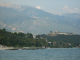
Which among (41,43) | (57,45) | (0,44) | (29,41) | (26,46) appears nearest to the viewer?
(0,44)

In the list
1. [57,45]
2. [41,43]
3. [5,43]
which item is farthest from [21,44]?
[57,45]

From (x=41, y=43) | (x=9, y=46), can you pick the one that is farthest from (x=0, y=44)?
(x=41, y=43)

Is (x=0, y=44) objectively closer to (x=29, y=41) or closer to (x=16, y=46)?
(x=16, y=46)

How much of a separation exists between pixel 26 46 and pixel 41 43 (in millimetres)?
26883

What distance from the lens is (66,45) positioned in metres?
198

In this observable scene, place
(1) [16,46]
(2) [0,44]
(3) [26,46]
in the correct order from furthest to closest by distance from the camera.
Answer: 1. (3) [26,46]
2. (1) [16,46]
3. (2) [0,44]

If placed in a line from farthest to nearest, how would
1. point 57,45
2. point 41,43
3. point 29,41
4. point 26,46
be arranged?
point 57,45
point 41,43
point 29,41
point 26,46

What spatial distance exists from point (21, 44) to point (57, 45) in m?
67.2

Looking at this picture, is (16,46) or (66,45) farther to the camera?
(66,45)

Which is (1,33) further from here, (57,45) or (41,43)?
(57,45)

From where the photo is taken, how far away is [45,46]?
171m

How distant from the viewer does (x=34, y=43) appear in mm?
152000

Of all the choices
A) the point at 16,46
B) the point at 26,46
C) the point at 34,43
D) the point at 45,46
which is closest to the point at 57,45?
the point at 45,46

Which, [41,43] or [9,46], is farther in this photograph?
[41,43]
